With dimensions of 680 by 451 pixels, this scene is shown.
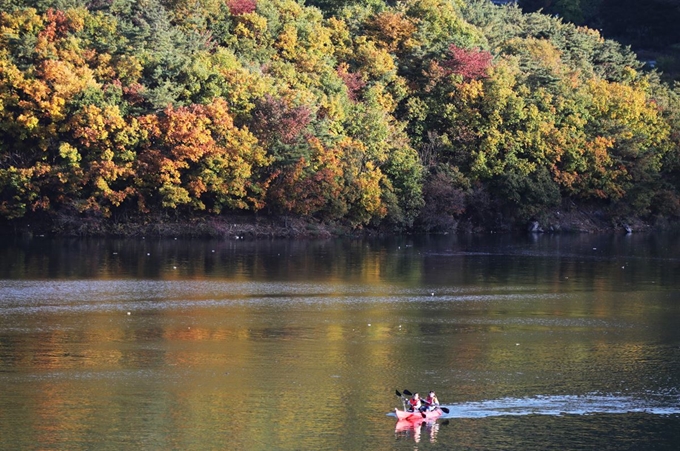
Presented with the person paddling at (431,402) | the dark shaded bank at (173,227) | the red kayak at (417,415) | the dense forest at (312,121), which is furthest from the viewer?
the dark shaded bank at (173,227)

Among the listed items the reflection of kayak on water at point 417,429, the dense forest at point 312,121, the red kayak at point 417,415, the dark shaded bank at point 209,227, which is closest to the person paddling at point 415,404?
the red kayak at point 417,415

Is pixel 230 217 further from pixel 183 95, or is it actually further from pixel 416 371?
pixel 416 371

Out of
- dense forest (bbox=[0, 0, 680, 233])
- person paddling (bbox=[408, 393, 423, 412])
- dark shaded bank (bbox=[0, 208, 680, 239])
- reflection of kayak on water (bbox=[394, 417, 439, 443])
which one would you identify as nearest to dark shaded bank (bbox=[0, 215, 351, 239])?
dark shaded bank (bbox=[0, 208, 680, 239])

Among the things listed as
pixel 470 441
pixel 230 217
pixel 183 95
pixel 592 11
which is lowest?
pixel 470 441

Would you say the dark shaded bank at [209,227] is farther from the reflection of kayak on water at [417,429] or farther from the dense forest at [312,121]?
the reflection of kayak on water at [417,429]

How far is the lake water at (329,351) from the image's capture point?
1169 inches

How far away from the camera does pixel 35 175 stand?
76.9 meters

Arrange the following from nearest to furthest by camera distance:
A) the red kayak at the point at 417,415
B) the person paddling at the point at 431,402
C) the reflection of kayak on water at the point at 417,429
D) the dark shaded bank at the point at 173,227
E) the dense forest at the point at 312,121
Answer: the reflection of kayak on water at the point at 417,429 → the red kayak at the point at 417,415 → the person paddling at the point at 431,402 → the dense forest at the point at 312,121 → the dark shaded bank at the point at 173,227

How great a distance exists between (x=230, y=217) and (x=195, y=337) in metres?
40.5

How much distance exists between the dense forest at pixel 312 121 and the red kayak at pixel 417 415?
48360mm

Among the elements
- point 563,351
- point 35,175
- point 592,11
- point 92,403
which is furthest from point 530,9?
point 92,403

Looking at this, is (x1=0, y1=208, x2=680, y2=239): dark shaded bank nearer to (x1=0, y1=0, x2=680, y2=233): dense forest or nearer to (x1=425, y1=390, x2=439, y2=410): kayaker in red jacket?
(x1=0, y1=0, x2=680, y2=233): dense forest

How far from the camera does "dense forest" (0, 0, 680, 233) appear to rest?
254 ft

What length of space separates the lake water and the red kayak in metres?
0.26
